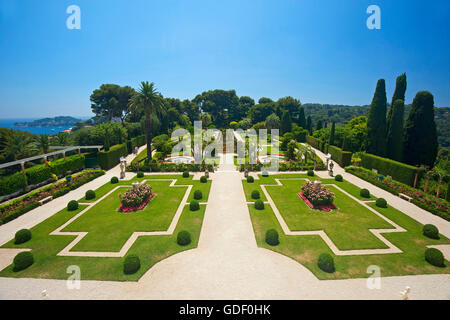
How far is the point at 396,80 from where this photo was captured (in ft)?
105

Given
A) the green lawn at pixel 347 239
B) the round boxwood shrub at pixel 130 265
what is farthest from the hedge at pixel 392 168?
the round boxwood shrub at pixel 130 265

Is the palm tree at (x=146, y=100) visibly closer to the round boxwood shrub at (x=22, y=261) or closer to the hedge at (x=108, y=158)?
the hedge at (x=108, y=158)

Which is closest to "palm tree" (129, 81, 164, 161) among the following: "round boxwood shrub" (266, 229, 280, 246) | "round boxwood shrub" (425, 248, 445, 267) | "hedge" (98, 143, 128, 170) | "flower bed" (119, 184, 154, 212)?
"hedge" (98, 143, 128, 170)

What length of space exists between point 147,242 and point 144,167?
1844 centimetres

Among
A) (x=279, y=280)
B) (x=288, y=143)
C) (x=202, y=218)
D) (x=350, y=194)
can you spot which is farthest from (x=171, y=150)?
(x=279, y=280)

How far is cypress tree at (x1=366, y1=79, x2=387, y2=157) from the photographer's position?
3064 cm

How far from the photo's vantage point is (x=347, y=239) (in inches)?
533

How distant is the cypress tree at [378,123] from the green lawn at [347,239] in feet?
53.9

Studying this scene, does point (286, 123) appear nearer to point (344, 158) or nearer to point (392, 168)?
point (344, 158)

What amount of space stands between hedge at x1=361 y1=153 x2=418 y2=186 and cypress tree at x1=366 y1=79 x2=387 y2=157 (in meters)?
2.26

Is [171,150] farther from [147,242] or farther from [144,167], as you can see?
[147,242]

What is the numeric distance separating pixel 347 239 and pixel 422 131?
2295 cm

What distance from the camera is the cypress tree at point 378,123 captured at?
30.6 m

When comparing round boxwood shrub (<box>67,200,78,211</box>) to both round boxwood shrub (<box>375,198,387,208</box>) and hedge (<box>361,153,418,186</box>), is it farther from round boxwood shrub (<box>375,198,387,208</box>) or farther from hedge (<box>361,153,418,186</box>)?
hedge (<box>361,153,418,186</box>)
